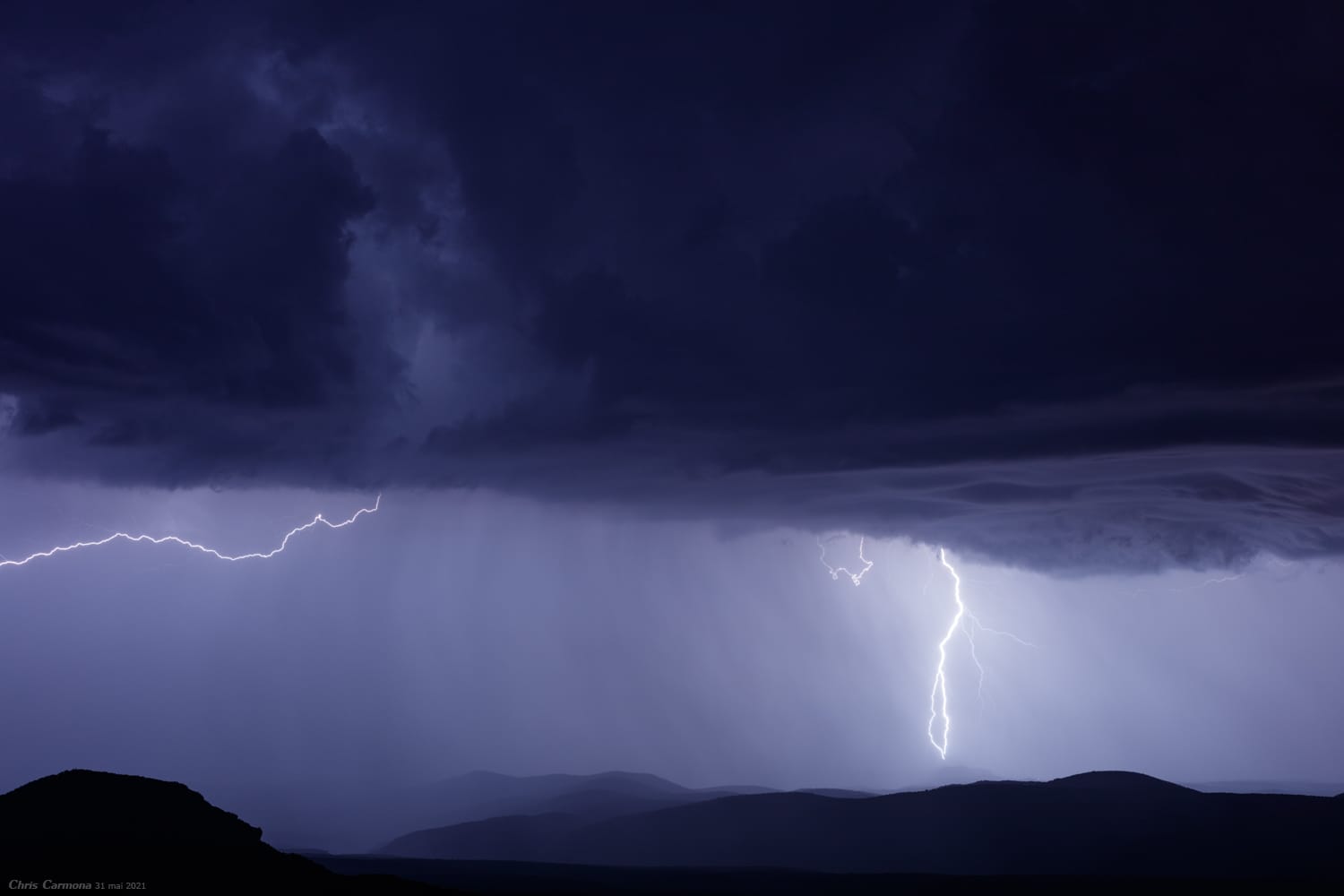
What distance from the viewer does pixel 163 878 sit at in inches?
1500

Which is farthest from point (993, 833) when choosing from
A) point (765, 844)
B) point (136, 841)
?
point (136, 841)

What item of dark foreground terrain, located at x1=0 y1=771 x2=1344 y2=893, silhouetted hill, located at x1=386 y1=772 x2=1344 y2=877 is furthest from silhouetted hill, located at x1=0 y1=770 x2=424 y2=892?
silhouetted hill, located at x1=386 y1=772 x2=1344 y2=877

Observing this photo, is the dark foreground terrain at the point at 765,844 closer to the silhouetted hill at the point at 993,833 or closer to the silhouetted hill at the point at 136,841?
the silhouetted hill at the point at 136,841

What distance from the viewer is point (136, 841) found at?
44.5m

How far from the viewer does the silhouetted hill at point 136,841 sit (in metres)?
38.2

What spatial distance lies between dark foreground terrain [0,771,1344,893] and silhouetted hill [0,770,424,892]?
0.09 m

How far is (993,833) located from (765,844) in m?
22.7

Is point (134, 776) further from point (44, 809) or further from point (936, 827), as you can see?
point (936, 827)

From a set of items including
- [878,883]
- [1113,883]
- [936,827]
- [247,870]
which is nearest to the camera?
[247,870]

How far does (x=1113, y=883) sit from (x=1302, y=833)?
25390 mm

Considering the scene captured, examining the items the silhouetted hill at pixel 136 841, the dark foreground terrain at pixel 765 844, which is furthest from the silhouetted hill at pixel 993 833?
the silhouetted hill at pixel 136 841

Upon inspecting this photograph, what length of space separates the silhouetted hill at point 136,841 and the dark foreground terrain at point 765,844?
0.09 meters

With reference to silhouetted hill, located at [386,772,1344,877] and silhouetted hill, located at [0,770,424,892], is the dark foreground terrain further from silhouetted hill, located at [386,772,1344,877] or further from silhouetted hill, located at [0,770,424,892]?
silhouetted hill, located at [386,772,1344,877]

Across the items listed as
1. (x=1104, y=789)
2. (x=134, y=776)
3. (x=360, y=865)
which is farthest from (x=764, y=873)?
(x=134, y=776)
